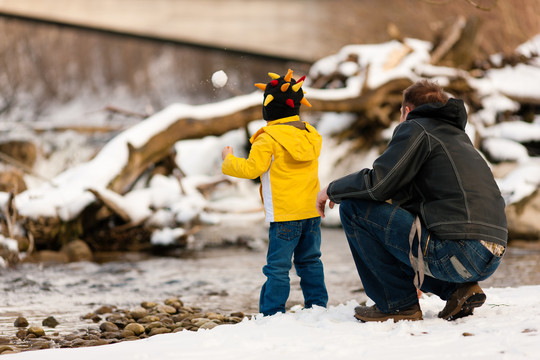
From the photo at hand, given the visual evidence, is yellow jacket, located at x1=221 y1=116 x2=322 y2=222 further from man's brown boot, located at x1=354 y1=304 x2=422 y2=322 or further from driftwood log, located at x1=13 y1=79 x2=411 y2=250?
driftwood log, located at x1=13 y1=79 x2=411 y2=250

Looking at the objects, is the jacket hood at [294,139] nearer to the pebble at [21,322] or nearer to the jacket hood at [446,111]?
the jacket hood at [446,111]

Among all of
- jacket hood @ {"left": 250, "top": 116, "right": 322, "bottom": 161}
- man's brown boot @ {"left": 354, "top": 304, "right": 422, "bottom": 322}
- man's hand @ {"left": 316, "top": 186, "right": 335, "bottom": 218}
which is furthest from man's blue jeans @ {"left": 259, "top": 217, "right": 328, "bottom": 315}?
man's brown boot @ {"left": 354, "top": 304, "right": 422, "bottom": 322}

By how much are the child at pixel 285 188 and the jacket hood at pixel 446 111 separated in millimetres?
753

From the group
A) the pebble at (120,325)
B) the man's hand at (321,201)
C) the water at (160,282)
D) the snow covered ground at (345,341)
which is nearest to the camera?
the snow covered ground at (345,341)

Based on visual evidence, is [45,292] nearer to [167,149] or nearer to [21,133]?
[167,149]

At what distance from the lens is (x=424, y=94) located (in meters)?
3.16

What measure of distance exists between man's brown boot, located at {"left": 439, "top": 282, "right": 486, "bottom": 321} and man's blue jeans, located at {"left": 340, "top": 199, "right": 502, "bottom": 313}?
49 mm

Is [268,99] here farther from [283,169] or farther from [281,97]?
[283,169]

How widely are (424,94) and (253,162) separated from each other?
97 centimetres

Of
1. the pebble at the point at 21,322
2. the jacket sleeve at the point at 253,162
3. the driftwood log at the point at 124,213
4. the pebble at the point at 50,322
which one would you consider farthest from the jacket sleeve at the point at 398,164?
the driftwood log at the point at 124,213

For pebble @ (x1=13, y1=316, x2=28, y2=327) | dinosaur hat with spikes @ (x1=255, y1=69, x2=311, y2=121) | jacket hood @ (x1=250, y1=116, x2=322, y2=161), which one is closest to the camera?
jacket hood @ (x1=250, y1=116, x2=322, y2=161)

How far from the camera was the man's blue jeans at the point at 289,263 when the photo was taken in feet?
11.6

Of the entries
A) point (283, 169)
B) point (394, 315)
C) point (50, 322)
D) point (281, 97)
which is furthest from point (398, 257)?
point (50, 322)

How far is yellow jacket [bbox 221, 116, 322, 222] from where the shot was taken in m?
3.50
